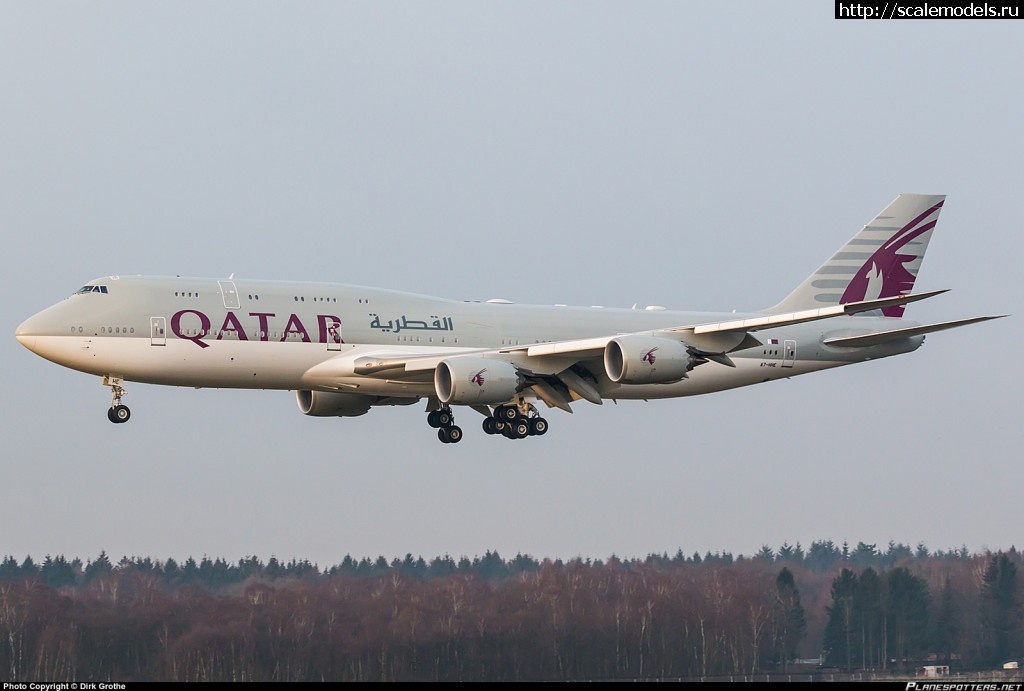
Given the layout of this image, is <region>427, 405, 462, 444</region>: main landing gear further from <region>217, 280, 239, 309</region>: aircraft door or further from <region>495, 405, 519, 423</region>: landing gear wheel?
<region>217, 280, 239, 309</region>: aircraft door

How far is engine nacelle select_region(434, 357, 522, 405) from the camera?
4928cm

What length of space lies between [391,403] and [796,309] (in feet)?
47.1

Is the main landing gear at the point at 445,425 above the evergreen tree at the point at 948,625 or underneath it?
above

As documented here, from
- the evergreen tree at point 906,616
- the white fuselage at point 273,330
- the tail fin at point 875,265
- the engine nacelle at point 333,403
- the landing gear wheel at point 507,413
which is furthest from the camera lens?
the tail fin at point 875,265

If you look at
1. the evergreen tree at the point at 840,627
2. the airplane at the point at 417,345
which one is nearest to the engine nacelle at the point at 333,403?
the airplane at the point at 417,345

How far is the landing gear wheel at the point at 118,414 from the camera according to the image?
1976 inches

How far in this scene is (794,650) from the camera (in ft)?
173

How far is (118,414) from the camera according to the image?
5022cm

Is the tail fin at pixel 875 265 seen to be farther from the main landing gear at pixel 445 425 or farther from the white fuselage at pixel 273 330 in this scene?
the main landing gear at pixel 445 425

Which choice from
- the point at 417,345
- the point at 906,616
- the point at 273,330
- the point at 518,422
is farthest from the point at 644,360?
the point at 906,616

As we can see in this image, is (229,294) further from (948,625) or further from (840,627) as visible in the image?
(948,625)

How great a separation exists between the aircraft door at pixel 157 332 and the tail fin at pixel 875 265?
2183 centimetres

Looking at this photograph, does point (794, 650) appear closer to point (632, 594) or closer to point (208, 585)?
point (632, 594)

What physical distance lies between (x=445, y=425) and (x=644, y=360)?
985 cm
